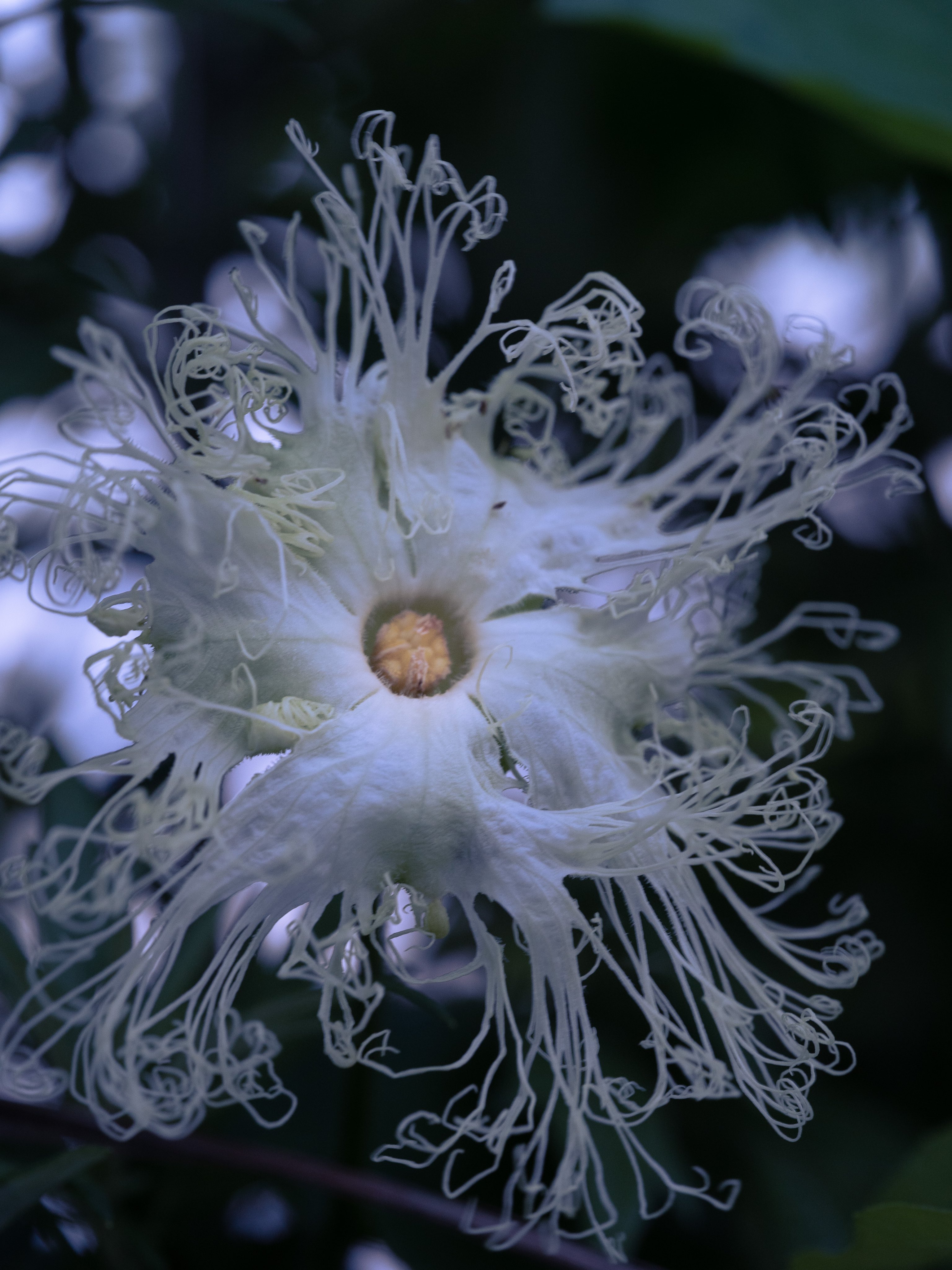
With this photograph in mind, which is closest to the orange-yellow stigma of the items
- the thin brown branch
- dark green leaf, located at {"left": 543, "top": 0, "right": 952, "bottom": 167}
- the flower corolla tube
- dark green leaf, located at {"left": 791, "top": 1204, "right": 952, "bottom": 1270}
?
the flower corolla tube

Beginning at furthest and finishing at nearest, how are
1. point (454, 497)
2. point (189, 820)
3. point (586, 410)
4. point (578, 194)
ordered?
point (578, 194) < point (586, 410) < point (454, 497) < point (189, 820)

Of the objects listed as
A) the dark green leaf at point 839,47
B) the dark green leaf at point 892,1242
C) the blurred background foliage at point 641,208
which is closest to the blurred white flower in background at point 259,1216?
the blurred background foliage at point 641,208

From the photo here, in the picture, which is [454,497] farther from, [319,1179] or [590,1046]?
[319,1179]

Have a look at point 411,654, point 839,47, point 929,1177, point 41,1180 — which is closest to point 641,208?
point 839,47

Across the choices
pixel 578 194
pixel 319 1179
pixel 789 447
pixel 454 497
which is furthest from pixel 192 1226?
pixel 578 194

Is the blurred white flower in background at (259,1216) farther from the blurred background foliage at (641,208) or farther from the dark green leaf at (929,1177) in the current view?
the dark green leaf at (929,1177)

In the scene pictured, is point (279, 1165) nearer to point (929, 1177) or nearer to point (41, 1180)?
point (41, 1180)

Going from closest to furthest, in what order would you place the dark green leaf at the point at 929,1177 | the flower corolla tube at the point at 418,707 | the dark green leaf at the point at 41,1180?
1. the flower corolla tube at the point at 418,707
2. the dark green leaf at the point at 41,1180
3. the dark green leaf at the point at 929,1177
